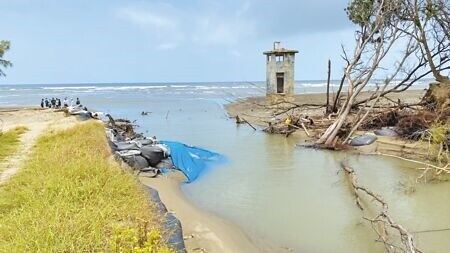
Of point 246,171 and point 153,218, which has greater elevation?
point 153,218

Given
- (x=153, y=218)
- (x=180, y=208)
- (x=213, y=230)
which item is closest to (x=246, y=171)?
(x=180, y=208)

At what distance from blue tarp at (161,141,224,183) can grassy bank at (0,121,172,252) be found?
3378 millimetres

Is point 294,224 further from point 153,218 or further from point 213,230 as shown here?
point 153,218

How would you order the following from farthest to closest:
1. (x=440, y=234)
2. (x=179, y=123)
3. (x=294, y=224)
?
(x=179, y=123) < (x=294, y=224) < (x=440, y=234)

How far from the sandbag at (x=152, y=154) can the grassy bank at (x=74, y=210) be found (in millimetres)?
2837

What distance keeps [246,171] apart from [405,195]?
152 inches

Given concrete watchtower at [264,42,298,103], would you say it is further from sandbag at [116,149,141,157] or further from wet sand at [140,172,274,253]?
wet sand at [140,172,274,253]

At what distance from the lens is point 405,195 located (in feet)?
27.3

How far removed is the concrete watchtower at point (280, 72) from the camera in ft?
95.3

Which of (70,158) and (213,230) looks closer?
(213,230)

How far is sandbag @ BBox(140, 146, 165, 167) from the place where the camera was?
10195 mm

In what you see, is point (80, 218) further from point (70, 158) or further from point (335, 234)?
point (335, 234)

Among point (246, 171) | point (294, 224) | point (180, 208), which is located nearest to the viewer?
point (294, 224)

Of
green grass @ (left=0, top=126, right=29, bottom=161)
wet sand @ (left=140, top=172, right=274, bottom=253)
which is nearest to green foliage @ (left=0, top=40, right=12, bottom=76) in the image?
green grass @ (left=0, top=126, right=29, bottom=161)
